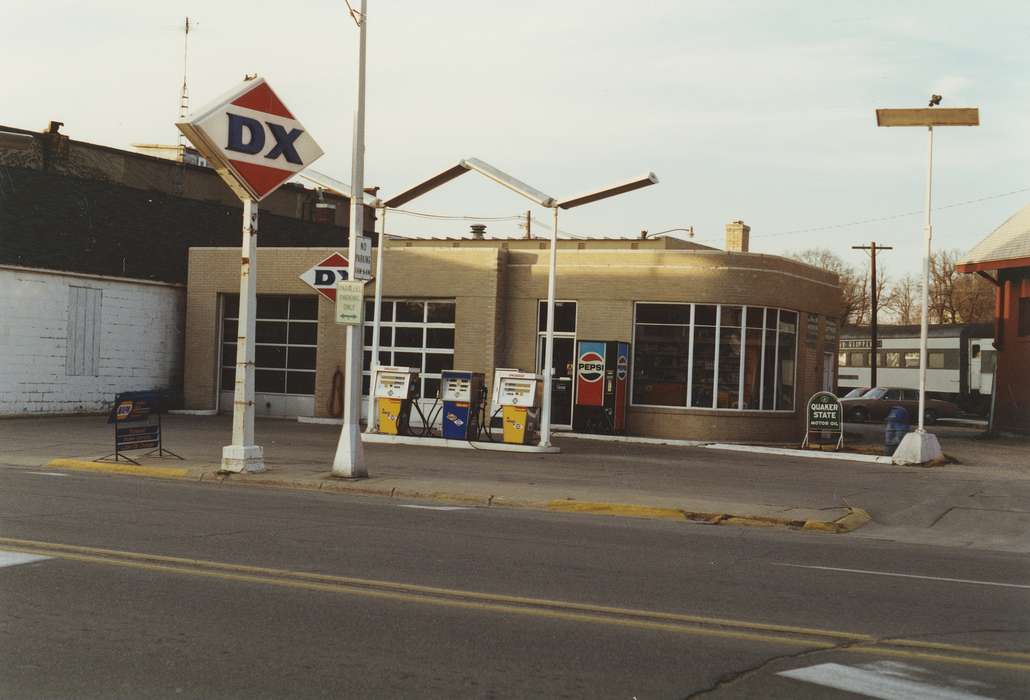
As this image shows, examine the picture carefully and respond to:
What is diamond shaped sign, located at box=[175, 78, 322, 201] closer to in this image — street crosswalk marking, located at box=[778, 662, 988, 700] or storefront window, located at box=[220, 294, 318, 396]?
street crosswalk marking, located at box=[778, 662, 988, 700]

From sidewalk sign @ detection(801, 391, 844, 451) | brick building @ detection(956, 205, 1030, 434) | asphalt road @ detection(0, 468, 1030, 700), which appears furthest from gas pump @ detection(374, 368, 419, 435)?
Result: brick building @ detection(956, 205, 1030, 434)

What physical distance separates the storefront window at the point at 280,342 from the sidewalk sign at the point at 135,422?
11682mm

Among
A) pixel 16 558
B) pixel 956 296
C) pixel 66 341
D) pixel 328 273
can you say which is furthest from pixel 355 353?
pixel 956 296

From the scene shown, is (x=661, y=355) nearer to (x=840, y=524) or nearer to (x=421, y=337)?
(x=421, y=337)

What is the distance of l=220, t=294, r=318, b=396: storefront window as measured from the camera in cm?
3012

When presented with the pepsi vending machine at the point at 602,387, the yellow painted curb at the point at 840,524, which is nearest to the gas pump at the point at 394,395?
the pepsi vending machine at the point at 602,387

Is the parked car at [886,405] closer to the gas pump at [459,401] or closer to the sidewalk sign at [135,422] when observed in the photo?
the gas pump at [459,401]

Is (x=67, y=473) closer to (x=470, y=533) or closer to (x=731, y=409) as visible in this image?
(x=470, y=533)

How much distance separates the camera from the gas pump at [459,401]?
22.5m

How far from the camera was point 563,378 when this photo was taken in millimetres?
26969

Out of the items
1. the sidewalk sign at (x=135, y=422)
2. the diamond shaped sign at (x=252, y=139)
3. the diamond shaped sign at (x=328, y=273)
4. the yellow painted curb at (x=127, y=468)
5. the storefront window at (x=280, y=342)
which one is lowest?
the yellow painted curb at (x=127, y=468)

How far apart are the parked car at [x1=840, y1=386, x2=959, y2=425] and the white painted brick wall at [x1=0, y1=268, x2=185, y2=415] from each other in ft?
89.4

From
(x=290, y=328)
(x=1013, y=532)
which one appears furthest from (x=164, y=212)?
(x=1013, y=532)

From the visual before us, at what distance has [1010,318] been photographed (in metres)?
32.7
